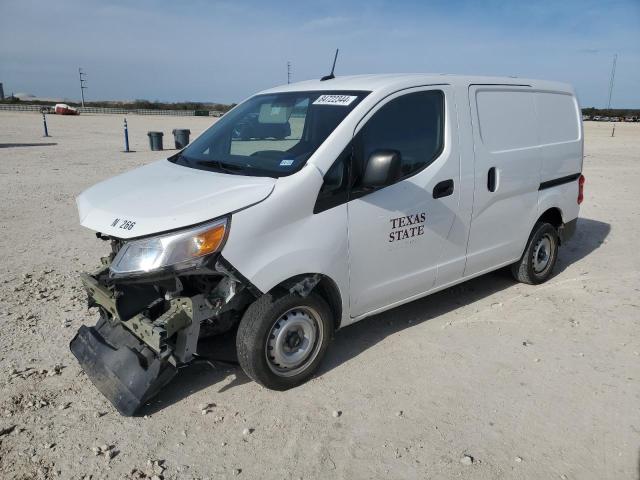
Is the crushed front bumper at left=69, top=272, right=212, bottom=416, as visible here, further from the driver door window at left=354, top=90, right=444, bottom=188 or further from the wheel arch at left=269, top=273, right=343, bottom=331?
the driver door window at left=354, top=90, right=444, bottom=188

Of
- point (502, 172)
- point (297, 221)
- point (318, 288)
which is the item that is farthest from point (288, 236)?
point (502, 172)

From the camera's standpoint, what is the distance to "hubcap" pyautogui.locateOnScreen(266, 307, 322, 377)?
11.1 ft

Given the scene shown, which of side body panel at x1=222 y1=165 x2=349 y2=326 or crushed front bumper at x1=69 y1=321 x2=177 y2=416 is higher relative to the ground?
side body panel at x1=222 y1=165 x2=349 y2=326

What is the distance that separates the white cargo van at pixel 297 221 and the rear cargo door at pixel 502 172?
0.07ft

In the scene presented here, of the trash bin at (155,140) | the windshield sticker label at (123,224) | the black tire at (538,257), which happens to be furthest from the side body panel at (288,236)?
the trash bin at (155,140)

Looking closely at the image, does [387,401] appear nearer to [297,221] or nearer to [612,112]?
[297,221]

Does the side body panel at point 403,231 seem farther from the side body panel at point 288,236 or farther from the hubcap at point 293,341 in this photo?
the hubcap at point 293,341

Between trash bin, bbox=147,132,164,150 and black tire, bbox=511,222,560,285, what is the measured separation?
1640 centimetres

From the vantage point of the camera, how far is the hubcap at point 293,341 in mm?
3381

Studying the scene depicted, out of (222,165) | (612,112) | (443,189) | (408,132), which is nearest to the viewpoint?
(222,165)

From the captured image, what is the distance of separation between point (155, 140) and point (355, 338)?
1686cm

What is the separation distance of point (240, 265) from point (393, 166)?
3.81 ft

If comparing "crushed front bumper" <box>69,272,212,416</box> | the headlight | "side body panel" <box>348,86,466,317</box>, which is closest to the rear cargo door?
"side body panel" <box>348,86,466,317</box>

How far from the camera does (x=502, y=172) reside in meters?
4.50
